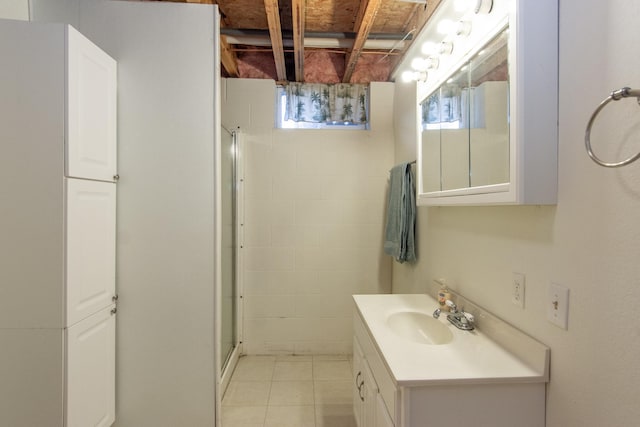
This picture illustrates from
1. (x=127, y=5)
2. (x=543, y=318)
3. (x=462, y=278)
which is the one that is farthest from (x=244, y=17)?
(x=543, y=318)

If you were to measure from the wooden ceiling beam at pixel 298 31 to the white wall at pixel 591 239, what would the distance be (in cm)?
128

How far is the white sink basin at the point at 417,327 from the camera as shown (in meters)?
1.41

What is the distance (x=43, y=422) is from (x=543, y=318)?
1.98 meters

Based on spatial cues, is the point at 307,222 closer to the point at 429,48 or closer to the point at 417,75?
the point at 417,75

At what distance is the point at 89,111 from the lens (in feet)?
4.49

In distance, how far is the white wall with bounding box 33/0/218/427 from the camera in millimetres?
1589

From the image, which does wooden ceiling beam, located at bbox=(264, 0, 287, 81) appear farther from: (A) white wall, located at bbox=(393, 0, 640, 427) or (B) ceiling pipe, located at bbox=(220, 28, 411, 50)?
(A) white wall, located at bbox=(393, 0, 640, 427)

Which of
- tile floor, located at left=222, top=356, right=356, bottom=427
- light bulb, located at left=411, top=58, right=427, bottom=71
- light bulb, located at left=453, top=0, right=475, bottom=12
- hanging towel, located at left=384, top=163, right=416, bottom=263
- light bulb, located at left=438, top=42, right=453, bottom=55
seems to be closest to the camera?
light bulb, located at left=453, top=0, right=475, bottom=12

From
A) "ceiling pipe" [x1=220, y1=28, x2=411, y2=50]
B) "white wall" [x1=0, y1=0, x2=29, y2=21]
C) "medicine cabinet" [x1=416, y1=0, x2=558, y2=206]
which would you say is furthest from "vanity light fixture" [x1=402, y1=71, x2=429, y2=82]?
"white wall" [x1=0, y1=0, x2=29, y2=21]

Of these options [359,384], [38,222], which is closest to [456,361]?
[359,384]

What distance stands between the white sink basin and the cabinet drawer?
152 mm

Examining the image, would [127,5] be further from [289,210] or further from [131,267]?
[289,210]

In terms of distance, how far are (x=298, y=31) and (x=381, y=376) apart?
6.64ft

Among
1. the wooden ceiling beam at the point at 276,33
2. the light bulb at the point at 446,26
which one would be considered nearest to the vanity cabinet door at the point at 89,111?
the wooden ceiling beam at the point at 276,33
